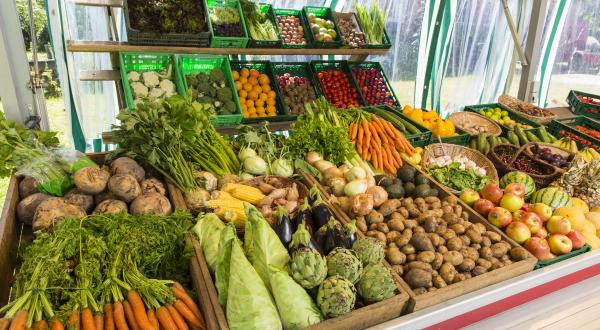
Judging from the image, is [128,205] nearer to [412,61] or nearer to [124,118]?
[124,118]

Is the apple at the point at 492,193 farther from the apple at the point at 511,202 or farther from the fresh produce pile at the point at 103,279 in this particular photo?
the fresh produce pile at the point at 103,279

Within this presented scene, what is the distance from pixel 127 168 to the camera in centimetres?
224

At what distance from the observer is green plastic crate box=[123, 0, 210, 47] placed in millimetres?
3379

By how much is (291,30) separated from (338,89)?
35.3 inches

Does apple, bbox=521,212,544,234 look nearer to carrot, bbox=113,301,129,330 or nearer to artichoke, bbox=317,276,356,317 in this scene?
artichoke, bbox=317,276,356,317

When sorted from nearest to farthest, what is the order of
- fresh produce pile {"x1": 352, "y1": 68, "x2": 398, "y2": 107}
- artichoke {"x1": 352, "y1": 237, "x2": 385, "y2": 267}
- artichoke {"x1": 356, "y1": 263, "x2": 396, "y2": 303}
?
1. artichoke {"x1": 356, "y1": 263, "x2": 396, "y2": 303}
2. artichoke {"x1": 352, "y1": 237, "x2": 385, "y2": 267}
3. fresh produce pile {"x1": 352, "y1": 68, "x2": 398, "y2": 107}

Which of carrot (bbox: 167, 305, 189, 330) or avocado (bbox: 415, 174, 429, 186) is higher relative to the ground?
avocado (bbox: 415, 174, 429, 186)

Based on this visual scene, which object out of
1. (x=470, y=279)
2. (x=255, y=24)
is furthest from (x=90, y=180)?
(x=255, y=24)

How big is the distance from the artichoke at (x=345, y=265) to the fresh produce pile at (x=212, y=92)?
8.21ft

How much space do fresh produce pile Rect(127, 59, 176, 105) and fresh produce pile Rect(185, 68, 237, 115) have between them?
0.70 ft

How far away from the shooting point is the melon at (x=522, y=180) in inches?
115

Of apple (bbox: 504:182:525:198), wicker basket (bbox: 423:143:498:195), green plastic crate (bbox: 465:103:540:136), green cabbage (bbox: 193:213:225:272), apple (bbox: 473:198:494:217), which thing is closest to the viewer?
green cabbage (bbox: 193:213:225:272)

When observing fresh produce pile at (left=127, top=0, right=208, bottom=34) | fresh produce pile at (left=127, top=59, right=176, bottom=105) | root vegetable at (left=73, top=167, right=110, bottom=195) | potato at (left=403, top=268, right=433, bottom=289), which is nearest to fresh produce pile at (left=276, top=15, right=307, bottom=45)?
fresh produce pile at (left=127, top=0, right=208, bottom=34)

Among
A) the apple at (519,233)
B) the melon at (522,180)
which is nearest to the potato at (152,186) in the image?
the apple at (519,233)
